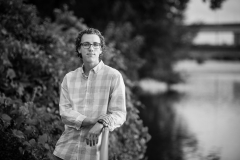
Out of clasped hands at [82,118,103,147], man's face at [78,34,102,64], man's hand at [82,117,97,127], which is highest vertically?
man's face at [78,34,102,64]

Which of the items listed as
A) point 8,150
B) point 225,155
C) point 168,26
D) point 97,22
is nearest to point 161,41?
point 168,26

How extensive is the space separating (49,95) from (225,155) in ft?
14.6

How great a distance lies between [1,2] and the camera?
6.30 metres

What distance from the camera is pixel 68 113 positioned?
2.77 meters

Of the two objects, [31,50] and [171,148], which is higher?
[31,50]

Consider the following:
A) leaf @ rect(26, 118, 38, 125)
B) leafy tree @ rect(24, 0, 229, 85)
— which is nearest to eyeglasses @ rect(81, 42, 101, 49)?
leaf @ rect(26, 118, 38, 125)

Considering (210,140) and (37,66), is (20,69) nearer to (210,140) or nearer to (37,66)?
(37,66)

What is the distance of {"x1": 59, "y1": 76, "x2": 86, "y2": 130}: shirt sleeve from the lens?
2.71 metres

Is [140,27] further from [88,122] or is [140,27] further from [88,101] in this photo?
[88,122]

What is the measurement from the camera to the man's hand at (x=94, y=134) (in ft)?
8.45

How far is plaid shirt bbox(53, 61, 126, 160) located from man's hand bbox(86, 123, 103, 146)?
0.10 meters

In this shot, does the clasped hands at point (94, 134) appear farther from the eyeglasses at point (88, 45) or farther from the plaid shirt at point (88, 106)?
the eyeglasses at point (88, 45)

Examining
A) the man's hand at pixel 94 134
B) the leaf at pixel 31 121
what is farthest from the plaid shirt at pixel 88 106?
the leaf at pixel 31 121

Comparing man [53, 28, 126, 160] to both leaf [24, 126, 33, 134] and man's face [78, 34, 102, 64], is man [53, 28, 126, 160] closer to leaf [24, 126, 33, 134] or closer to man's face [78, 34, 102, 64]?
man's face [78, 34, 102, 64]
